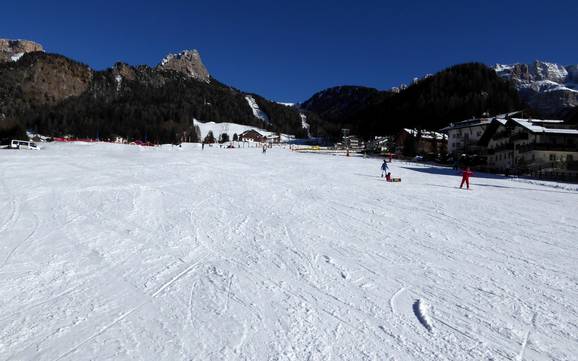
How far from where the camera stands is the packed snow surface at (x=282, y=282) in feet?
17.2

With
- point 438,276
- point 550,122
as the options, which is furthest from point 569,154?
point 438,276

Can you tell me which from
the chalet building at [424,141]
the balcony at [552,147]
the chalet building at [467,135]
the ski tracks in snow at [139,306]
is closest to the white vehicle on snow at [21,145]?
the ski tracks in snow at [139,306]

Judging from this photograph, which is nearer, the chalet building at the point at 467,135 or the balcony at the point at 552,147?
the balcony at the point at 552,147

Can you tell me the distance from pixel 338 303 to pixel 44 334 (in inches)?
167

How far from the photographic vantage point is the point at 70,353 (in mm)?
4984

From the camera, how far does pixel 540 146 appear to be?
145ft

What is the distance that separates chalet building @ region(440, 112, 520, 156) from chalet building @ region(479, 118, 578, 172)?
18543 mm

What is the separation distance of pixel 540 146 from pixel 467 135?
1348 inches

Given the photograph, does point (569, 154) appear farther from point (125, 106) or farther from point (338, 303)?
point (125, 106)

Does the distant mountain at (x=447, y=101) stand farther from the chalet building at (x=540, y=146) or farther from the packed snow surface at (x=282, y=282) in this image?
the packed snow surface at (x=282, y=282)

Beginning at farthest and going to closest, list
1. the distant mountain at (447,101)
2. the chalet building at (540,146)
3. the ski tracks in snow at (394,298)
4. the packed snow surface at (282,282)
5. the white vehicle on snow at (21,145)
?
the distant mountain at (447,101) < the white vehicle on snow at (21,145) < the chalet building at (540,146) < the ski tracks in snow at (394,298) < the packed snow surface at (282,282)

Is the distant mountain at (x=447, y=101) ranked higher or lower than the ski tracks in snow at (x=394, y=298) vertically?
higher

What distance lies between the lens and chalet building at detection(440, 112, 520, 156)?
235 feet

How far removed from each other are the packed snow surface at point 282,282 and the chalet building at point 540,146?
31651mm
